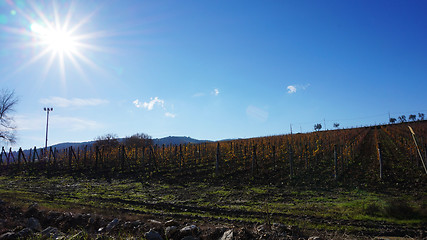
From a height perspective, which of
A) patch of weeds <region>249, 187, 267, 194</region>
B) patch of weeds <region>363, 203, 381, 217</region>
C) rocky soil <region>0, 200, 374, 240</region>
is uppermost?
rocky soil <region>0, 200, 374, 240</region>

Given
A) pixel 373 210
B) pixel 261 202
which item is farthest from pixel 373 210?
pixel 261 202

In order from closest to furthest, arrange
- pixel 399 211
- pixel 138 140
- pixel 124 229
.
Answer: pixel 124 229, pixel 399 211, pixel 138 140

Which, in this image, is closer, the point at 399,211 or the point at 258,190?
the point at 399,211

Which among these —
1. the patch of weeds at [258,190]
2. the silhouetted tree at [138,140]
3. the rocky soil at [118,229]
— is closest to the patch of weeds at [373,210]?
the rocky soil at [118,229]

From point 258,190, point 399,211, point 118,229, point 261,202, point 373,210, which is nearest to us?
point 118,229

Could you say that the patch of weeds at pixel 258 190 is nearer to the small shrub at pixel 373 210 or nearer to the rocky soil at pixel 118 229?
the small shrub at pixel 373 210

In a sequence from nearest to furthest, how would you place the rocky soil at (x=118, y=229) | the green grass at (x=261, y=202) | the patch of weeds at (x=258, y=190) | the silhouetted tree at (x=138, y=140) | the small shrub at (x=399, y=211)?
the rocky soil at (x=118, y=229) → the small shrub at (x=399, y=211) → the green grass at (x=261, y=202) → the patch of weeds at (x=258, y=190) → the silhouetted tree at (x=138, y=140)

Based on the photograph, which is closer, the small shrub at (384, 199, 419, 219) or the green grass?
the small shrub at (384, 199, 419, 219)

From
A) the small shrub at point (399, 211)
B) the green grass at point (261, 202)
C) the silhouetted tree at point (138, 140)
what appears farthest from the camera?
the silhouetted tree at point (138, 140)

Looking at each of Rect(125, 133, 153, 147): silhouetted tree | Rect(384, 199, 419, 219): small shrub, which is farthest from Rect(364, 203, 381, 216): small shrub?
Rect(125, 133, 153, 147): silhouetted tree

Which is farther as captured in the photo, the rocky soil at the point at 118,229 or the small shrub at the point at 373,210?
the small shrub at the point at 373,210

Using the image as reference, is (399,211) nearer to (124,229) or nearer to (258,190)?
(258,190)

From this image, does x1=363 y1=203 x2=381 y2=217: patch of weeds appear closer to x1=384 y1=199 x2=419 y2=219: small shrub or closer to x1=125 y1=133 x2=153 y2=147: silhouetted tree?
x1=384 y1=199 x2=419 y2=219: small shrub

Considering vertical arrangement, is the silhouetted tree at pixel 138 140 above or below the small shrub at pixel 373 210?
above
